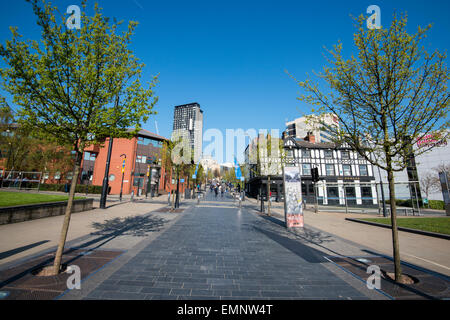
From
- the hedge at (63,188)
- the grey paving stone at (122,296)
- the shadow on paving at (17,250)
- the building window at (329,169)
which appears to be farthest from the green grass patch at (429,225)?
the hedge at (63,188)

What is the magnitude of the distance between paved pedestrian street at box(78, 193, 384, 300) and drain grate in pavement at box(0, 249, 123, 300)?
2.03ft

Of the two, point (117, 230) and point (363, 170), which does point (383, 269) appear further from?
point (363, 170)

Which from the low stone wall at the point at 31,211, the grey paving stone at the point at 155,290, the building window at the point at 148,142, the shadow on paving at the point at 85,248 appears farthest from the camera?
the building window at the point at 148,142

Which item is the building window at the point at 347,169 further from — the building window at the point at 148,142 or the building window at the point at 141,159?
the building window at the point at 141,159

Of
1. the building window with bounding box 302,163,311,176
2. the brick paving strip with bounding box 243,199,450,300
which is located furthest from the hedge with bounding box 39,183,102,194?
the building window with bounding box 302,163,311,176

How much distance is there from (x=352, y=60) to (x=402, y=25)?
1.15 meters

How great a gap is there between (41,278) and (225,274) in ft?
11.9

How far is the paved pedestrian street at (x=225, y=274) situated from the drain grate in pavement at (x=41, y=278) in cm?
62

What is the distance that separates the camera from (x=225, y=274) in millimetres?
3996

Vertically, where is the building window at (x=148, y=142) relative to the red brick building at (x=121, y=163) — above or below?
above

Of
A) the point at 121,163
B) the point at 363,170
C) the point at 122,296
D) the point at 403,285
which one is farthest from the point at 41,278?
the point at 363,170

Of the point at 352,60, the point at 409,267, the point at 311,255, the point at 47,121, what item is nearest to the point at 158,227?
the point at 47,121

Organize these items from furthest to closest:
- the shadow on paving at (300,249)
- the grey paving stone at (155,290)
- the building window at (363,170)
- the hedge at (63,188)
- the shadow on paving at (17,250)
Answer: the building window at (363,170) < the hedge at (63,188) < the shadow on paving at (300,249) < the shadow on paving at (17,250) < the grey paving stone at (155,290)

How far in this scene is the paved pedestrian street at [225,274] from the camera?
322cm
